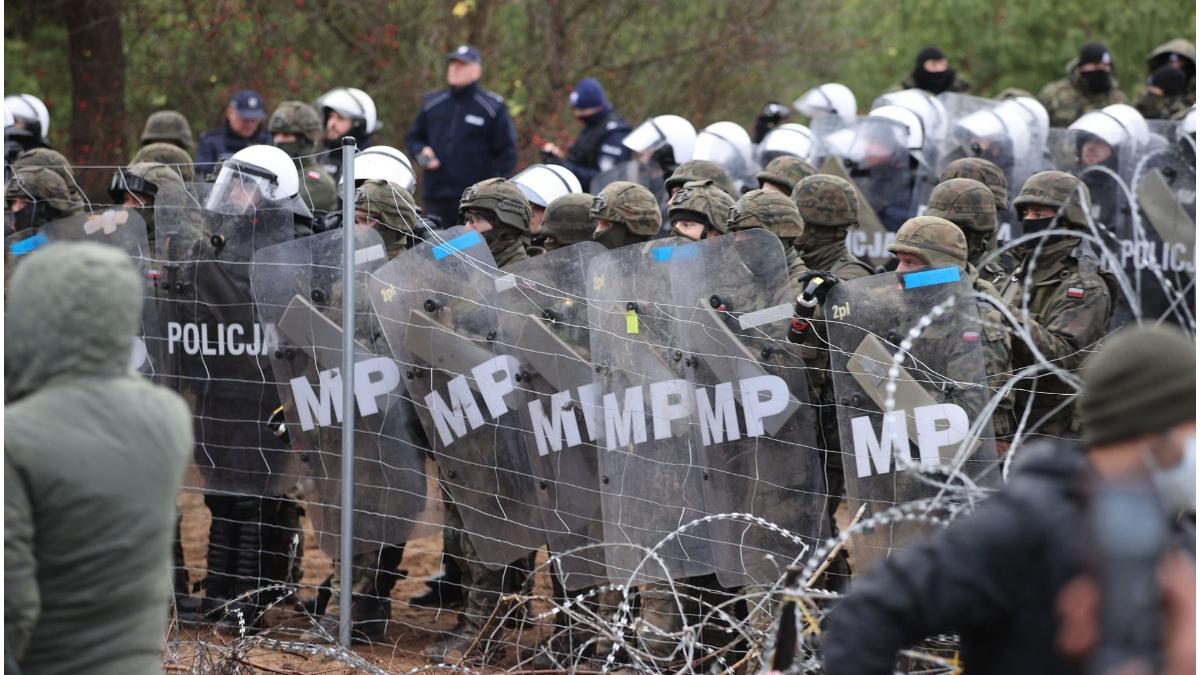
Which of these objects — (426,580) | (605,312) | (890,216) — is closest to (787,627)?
(605,312)

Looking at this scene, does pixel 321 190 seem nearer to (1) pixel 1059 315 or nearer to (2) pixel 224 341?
(2) pixel 224 341

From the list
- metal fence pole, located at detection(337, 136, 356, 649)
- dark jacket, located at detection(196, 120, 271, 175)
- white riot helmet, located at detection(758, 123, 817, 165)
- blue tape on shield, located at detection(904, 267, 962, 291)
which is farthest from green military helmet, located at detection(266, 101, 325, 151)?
blue tape on shield, located at detection(904, 267, 962, 291)

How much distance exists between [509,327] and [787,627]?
2616 millimetres

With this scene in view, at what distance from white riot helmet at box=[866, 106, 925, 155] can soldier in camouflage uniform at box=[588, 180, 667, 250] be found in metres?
3.80

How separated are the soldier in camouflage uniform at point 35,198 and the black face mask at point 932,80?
8098mm

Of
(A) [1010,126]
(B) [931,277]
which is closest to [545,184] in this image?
(B) [931,277]

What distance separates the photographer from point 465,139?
1116 centimetres

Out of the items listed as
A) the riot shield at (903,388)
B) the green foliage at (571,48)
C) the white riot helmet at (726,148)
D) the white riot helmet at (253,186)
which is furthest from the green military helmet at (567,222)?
the green foliage at (571,48)

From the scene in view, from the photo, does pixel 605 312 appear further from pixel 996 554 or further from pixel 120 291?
pixel 996 554

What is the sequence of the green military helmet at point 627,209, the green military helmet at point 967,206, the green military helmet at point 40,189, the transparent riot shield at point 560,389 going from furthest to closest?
the green military helmet at point 40,189 < the green military helmet at point 967,206 < the green military helmet at point 627,209 < the transparent riot shield at point 560,389

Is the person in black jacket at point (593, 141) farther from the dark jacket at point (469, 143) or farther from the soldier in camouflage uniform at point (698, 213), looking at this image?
the soldier in camouflage uniform at point (698, 213)

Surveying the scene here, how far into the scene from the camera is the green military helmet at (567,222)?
22.5ft

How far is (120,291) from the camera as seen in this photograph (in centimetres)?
298

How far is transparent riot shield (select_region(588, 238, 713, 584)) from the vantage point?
534cm
